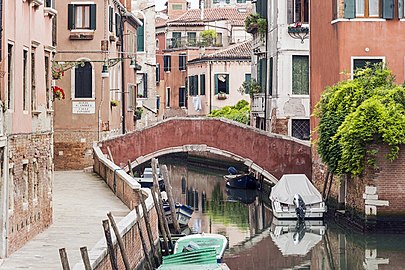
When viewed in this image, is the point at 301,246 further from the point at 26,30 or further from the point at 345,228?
the point at 26,30

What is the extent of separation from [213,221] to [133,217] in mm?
9815

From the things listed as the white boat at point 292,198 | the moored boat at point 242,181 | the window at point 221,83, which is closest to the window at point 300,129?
the moored boat at point 242,181

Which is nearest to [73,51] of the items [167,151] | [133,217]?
[167,151]

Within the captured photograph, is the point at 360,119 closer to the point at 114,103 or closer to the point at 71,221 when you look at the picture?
the point at 71,221

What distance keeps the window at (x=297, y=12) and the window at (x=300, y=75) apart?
1.16 metres

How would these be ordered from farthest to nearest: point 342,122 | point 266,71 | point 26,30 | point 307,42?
1. point 266,71
2. point 307,42
3. point 342,122
4. point 26,30

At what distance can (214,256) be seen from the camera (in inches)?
658

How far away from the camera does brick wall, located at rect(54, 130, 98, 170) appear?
31156 millimetres

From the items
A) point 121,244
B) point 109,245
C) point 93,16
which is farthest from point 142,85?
point 109,245

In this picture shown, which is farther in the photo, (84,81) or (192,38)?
(192,38)

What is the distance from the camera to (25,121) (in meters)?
15.6

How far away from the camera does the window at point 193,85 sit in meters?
51.7

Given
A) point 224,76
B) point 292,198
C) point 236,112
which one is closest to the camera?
point 292,198

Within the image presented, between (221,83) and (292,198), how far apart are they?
23.5 meters
